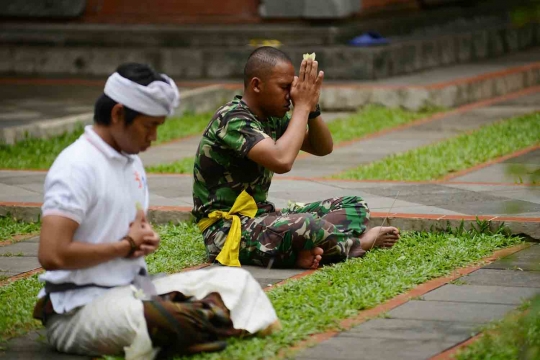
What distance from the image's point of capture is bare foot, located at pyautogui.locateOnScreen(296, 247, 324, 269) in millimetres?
5984

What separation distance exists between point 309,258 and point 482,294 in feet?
3.42

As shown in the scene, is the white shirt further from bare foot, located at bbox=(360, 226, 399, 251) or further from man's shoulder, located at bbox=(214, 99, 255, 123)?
bare foot, located at bbox=(360, 226, 399, 251)

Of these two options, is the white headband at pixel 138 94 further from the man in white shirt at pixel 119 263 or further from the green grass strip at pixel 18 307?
the green grass strip at pixel 18 307

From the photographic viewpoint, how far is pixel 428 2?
16.1 metres

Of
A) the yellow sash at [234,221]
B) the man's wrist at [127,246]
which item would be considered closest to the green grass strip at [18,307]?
the man's wrist at [127,246]

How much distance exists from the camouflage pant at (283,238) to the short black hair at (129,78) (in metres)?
1.71

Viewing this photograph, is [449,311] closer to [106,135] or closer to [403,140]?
[106,135]

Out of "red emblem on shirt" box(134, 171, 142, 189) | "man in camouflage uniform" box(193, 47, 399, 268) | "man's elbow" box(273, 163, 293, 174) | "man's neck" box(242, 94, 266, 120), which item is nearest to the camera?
"red emblem on shirt" box(134, 171, 142, 189)

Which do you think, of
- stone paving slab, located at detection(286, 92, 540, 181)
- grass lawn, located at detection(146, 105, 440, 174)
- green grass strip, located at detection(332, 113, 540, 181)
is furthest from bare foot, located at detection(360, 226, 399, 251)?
grass lawn, located at detection(146, 105, 440, 174)

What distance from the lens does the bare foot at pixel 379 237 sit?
6.29m

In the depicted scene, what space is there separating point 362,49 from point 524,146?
403 cm

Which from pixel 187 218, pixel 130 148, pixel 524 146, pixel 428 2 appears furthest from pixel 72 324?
pixel 428 2

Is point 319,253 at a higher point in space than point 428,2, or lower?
lower

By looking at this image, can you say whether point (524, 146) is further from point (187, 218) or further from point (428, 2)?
point (428, 2)
